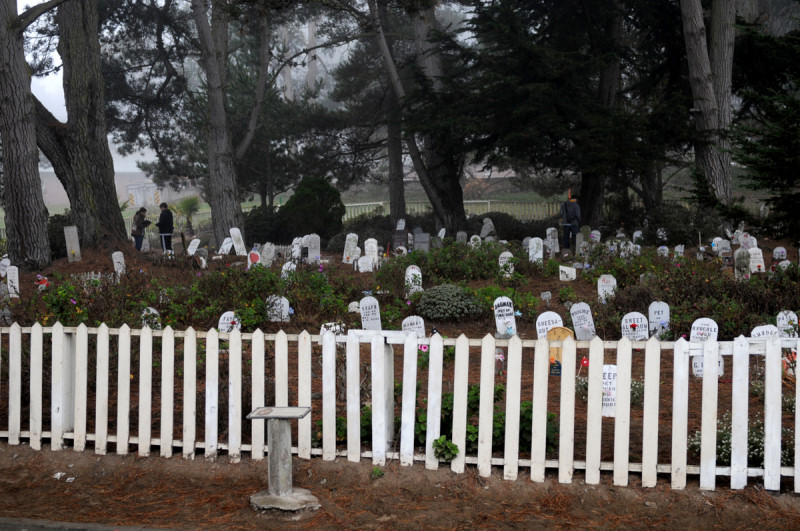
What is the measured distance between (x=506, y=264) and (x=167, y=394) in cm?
775

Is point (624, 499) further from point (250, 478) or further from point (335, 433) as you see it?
point (250, 478)

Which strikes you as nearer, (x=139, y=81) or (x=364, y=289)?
(x=364, y=289)

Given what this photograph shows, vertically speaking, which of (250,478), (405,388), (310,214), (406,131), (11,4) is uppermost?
(11,4)

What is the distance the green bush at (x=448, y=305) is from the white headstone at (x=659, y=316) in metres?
2.27

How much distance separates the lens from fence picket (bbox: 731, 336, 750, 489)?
4.68 metres

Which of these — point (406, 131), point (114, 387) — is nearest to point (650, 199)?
point (406, 131)

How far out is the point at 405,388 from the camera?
5152 mm

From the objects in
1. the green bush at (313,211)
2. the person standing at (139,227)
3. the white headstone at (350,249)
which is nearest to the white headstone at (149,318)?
the white headstone at (350,249)

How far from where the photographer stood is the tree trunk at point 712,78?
18.9 metres

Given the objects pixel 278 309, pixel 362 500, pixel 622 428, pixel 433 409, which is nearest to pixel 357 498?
pixel 362 500

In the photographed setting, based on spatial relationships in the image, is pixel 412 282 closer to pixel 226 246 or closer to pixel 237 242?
pixel 226 246

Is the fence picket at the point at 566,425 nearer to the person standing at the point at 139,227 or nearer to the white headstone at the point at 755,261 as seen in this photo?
the white headstone at the point at 755,261

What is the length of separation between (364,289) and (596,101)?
11353mm

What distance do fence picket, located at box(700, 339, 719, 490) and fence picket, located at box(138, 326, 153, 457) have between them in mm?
3747
